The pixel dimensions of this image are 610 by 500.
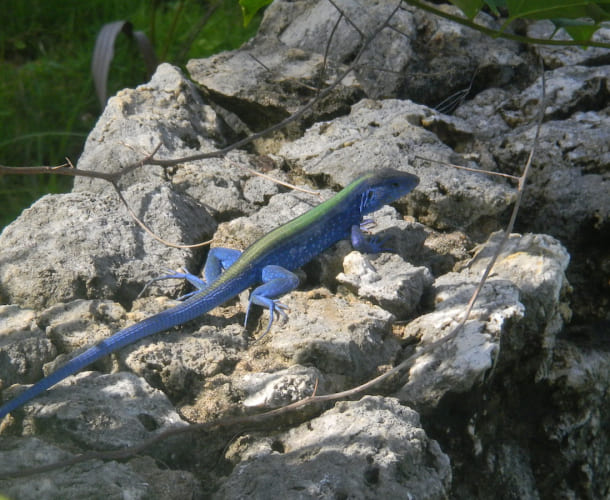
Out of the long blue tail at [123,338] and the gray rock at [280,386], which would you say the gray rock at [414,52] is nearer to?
the long blue tail at [123,338]

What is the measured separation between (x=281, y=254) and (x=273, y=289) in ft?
0.96

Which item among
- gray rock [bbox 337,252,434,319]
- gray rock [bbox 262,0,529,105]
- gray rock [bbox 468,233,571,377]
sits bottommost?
gray rock [bbox 468,233,571,377]

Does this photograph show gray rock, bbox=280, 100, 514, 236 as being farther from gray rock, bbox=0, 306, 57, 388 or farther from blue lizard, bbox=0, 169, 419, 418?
gray rock, bbox=0, 306, 57, 388

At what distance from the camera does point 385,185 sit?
3305 millimetres

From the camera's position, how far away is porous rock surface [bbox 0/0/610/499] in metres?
2.10

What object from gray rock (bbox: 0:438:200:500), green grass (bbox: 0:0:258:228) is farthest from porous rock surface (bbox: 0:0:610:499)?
green grass (bbox: 0:0:258:228)

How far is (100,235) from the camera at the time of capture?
117 inches

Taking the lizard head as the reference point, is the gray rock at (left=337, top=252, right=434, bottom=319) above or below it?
below

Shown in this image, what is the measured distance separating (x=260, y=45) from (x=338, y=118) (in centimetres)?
83

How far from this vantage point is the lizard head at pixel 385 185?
3297 millimetres

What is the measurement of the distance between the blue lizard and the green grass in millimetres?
2313

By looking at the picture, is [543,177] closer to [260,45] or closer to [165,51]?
[260,45]

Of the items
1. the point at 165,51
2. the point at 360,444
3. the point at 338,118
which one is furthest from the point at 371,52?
the point at 360,444

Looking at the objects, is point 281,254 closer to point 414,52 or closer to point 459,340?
point 459,340
